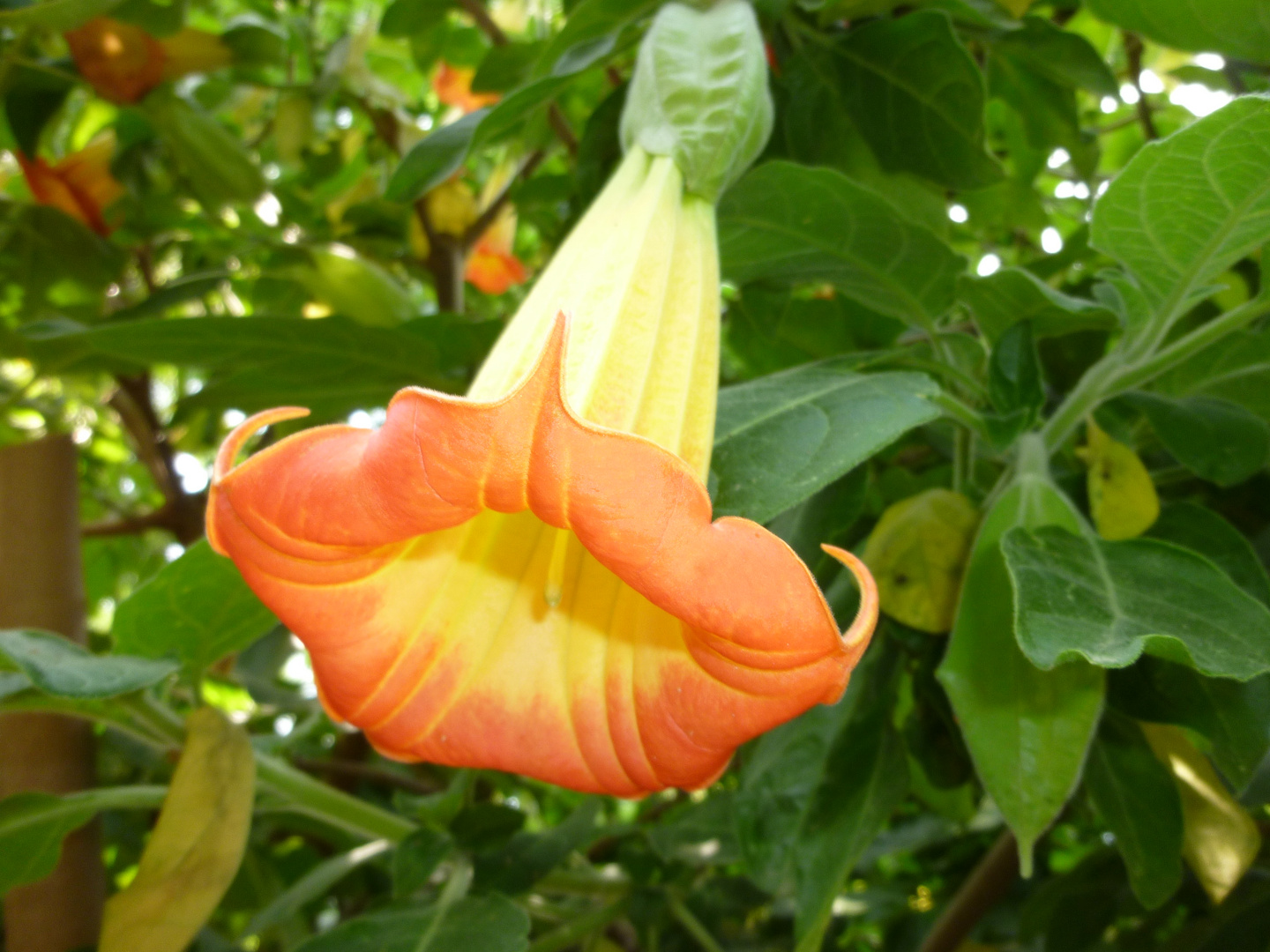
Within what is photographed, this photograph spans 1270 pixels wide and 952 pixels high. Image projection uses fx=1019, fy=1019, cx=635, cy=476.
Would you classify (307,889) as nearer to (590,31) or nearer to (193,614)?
(193,614)

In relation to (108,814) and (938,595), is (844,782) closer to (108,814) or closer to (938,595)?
(938,595)

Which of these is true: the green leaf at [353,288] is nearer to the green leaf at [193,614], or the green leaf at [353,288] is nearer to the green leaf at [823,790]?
the green leaf at [193,614]

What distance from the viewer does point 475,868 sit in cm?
82

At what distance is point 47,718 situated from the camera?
32.1 inches

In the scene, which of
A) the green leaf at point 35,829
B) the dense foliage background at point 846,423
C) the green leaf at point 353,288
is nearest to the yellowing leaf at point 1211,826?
the dense foliage background at point 846,423

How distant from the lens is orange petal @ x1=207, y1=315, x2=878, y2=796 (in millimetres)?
360

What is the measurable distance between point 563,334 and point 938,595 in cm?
38

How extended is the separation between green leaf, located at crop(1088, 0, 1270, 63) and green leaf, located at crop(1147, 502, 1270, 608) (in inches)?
12.0

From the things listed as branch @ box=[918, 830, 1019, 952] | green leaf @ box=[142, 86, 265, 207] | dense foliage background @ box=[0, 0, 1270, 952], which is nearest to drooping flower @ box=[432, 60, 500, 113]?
dense foliage background @ box=[0, 0, 1270, 952]

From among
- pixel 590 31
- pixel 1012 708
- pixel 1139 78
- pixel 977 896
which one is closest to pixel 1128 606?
pixel 1012 708

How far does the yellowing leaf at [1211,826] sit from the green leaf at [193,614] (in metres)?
0.63

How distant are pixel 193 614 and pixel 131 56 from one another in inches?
26.3

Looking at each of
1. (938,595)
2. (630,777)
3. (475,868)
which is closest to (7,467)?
(475,868)

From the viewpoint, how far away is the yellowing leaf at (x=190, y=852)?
61 centimetres
